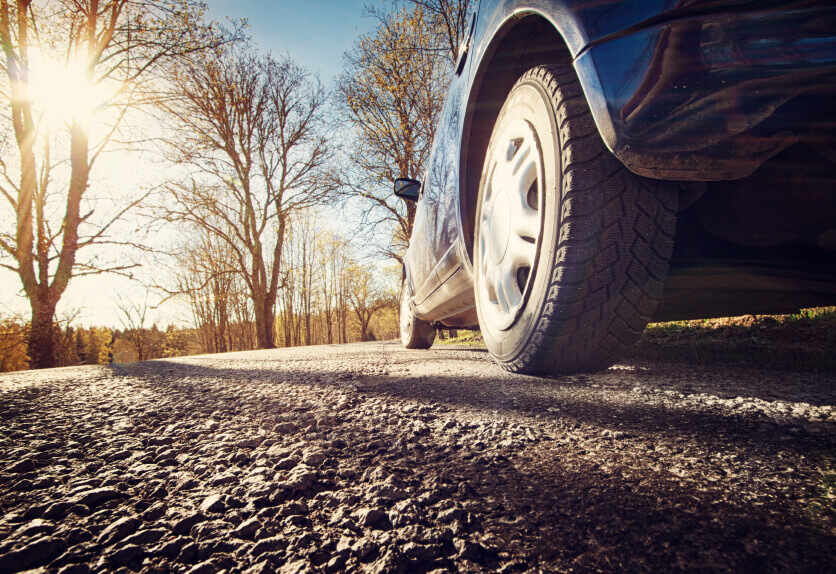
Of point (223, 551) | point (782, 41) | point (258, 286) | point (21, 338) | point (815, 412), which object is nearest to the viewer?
point (223, 551)

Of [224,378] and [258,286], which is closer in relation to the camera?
[224,378]

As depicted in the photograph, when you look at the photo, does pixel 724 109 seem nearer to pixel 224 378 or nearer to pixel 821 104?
pixel 821 104

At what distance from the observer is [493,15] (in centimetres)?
161

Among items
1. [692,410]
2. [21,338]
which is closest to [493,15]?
[692,410]

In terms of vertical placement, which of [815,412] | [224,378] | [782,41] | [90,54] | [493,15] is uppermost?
[90,54]

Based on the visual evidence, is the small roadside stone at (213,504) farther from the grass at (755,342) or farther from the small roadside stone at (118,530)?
the grass at (755,342)

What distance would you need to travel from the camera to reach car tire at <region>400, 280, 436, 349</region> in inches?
193

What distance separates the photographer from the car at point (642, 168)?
33.4 inches

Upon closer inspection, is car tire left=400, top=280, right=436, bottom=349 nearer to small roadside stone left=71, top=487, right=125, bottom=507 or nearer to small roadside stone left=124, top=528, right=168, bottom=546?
small roadside stone left=71, top=487, right=125, bottom=507

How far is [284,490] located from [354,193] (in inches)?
591

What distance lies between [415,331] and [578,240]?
3.96 m

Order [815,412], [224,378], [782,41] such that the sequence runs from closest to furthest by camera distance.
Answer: [782,41], [815,412], [224,378]

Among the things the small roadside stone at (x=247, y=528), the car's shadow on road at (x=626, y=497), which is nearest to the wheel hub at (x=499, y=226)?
the car's shadow on road at (x=626, y=497)

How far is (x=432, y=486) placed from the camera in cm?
70
